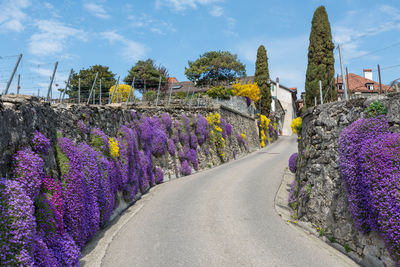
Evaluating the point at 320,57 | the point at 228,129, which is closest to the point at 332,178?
the point at 228,129

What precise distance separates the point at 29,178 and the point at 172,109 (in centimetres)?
1917

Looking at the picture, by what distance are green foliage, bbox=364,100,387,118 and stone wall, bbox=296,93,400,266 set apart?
4.9 inches

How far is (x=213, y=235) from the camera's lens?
1161 cm

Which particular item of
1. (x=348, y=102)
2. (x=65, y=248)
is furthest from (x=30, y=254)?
(x=348, y=102)

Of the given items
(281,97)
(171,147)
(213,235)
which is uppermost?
(281,97)

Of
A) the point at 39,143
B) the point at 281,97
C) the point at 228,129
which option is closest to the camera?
the point at 39,143

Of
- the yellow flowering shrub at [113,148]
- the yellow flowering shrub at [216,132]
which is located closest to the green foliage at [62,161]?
the yellow flowering shrub at [113,148]

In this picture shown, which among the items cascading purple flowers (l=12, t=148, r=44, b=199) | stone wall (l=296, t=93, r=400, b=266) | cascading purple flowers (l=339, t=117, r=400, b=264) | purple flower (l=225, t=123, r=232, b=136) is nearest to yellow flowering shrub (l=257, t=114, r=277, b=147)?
purple flower (l=225, t=123, r=232, b=136)

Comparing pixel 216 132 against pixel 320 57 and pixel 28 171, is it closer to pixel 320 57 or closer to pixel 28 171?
pixel 320 57

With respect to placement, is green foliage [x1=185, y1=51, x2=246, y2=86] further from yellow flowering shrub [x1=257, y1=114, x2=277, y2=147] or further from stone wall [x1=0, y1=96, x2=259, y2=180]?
stone wall [x1=0, y1=96, x2=259, y2=180]

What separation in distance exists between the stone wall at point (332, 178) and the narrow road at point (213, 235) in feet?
2.38

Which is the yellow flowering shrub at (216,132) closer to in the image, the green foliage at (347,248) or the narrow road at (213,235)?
the narrow road at (213,235)

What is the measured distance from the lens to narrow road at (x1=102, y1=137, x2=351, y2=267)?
31.6 feet

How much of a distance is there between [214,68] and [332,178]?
5863cm
